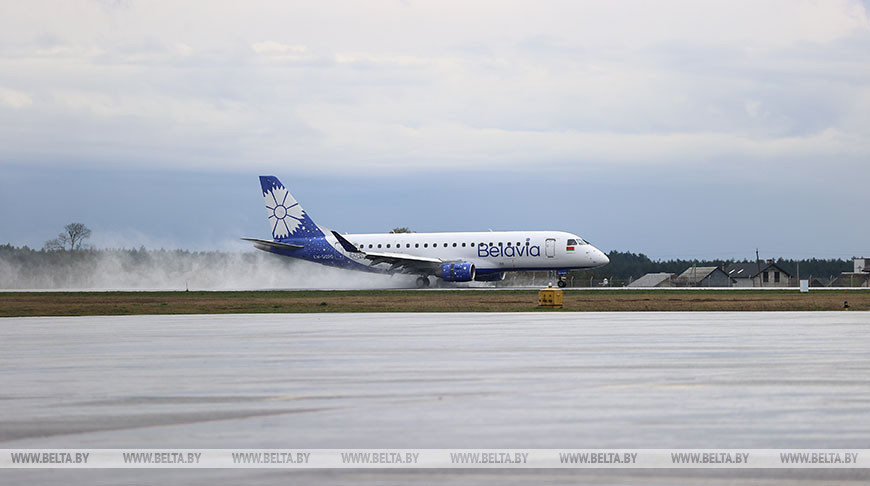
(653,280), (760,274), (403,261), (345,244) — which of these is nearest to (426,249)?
(403,261)

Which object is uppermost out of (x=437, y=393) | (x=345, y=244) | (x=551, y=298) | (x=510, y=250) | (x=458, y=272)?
(x=345, y=244)

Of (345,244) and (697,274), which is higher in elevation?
(345,244)

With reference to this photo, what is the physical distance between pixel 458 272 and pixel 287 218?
1526cm

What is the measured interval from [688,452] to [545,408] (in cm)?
278

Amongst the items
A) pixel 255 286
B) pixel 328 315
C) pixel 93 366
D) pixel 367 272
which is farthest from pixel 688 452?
pixel 255 286

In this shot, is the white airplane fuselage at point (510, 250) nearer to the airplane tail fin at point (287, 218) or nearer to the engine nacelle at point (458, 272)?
the engine nacelle at point (458, 272)

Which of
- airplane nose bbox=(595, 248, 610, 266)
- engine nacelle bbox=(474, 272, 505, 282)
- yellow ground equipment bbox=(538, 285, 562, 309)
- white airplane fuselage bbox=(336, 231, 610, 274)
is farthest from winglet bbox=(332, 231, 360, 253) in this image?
yellow ground equipment bbox=(538, 285, 562, 309)

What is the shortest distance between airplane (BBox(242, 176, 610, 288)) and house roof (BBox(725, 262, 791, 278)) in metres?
66.2

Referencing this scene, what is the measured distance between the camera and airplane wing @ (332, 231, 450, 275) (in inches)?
2712

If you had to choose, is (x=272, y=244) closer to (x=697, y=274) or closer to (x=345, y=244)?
(x=345, y=244)

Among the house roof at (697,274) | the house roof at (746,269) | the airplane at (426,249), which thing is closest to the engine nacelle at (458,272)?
the airplane at (426,249)

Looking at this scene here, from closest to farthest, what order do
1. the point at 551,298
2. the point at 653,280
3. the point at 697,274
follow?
the point at 551,298
the point at 653,280
the point at 697,274

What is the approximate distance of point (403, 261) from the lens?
69.5 metres

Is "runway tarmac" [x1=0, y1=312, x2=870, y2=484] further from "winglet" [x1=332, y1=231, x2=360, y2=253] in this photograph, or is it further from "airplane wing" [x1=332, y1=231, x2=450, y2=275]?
"winglet" [x1=332, y1=231, x2=360, y2=253]
